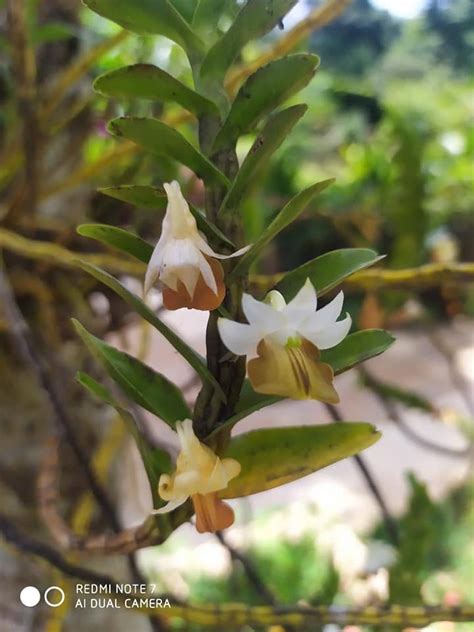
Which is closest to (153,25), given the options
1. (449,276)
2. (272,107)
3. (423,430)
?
(272,107)

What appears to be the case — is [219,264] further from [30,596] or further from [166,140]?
[30,596]

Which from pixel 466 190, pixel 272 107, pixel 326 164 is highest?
pixel 326 164

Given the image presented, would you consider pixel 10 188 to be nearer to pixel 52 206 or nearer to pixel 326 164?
pixel 52 206

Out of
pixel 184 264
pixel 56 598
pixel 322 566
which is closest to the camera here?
pixel 184 264

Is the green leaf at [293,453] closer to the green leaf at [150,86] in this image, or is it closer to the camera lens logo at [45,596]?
the green leaf at [150,86]

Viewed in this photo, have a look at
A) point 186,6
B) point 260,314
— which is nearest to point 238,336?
point 260,314

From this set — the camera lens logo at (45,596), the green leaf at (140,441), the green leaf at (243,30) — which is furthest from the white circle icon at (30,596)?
the green leaf at (243,30)

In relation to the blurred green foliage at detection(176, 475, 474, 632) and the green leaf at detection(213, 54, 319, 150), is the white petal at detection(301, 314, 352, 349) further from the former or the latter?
the blurred green foliage at detection(176, 475, 474, 632)
